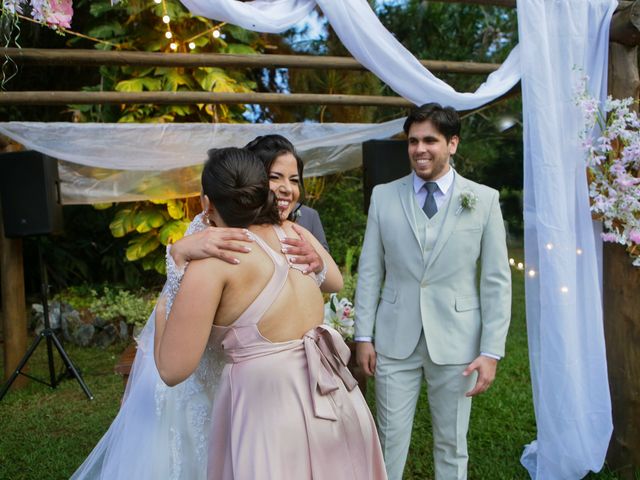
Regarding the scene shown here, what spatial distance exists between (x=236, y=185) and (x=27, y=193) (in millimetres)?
4141

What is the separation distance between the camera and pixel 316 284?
6.34 ft

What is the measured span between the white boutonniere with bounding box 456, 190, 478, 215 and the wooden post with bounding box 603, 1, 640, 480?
3.68 feet

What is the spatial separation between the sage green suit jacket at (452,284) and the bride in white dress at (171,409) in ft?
2.35

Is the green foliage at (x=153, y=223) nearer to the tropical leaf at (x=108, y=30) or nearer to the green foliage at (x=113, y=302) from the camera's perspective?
the green foliage at (x=113, y=302)

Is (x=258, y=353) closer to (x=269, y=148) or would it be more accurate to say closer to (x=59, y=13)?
(x=269, y=148)

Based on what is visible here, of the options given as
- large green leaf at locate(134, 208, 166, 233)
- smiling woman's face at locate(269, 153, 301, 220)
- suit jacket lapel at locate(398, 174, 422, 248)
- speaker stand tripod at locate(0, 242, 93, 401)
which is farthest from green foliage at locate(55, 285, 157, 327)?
suit jacket lapel at locate(398, 174, 422, 248)

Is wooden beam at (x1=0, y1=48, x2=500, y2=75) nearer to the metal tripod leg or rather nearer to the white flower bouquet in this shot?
the white flower bouquet

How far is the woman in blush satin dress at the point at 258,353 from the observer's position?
5.34 feet

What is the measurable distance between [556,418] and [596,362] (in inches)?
14.6

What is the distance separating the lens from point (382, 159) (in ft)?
18.4

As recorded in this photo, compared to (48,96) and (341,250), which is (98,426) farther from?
(341,250)

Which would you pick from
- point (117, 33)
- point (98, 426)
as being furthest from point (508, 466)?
point (117, 33)

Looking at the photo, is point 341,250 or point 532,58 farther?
point 341,250

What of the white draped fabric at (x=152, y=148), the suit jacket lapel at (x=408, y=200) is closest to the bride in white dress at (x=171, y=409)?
the suit jacket lapel at (x=408, y=200)
